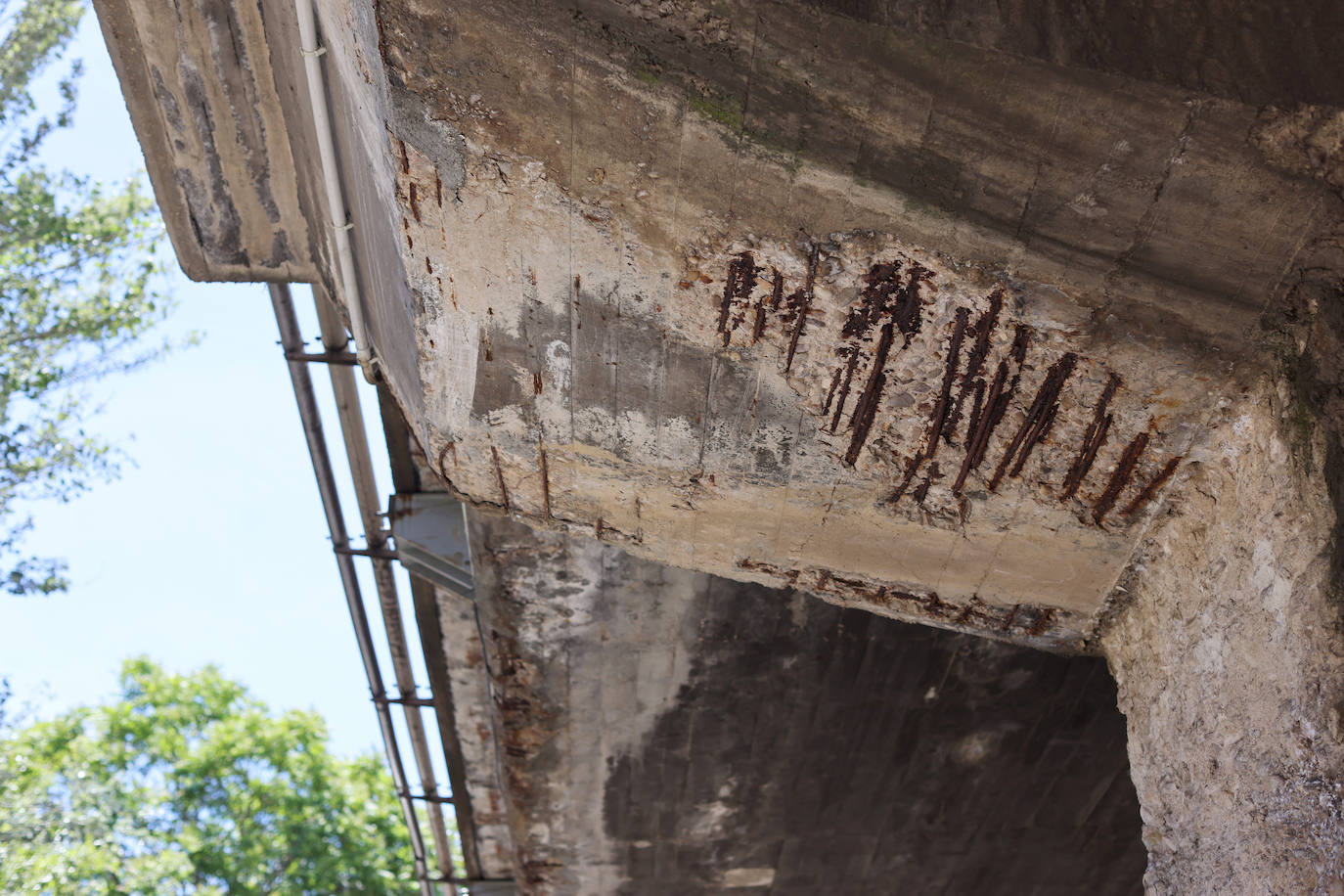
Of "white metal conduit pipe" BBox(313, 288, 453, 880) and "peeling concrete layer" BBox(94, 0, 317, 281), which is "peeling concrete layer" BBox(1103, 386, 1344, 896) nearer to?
"peeling concrete layer" BBox(94, 0, 317, 281)

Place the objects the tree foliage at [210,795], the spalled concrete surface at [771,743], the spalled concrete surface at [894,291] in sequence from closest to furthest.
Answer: the spalled concrete surface at [894,291] < the spalled concrete surface at [771,743] < the tree foliage at [210,795]

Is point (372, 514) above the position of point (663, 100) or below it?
above

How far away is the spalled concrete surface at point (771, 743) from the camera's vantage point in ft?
13.5

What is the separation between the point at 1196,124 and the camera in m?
1.90

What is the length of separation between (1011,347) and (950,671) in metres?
2.30

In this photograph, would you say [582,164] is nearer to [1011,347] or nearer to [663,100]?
[663,100]

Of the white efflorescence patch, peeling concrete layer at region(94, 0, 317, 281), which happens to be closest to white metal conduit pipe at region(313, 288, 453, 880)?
peeling concrete layer at region(94, 0, 317, 281)

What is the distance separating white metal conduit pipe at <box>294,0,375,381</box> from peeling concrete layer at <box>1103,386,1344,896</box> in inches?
85.7

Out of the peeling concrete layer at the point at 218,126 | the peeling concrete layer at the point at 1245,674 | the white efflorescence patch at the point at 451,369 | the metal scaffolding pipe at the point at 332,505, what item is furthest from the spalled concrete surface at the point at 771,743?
the peeling concrete layer at the point at 1245,674

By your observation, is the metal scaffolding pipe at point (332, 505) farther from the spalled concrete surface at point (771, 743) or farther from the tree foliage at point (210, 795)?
the tree foliage at point (210, 795)

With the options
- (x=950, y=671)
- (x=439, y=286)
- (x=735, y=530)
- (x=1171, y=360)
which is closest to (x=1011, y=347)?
(x=1171, y=360)

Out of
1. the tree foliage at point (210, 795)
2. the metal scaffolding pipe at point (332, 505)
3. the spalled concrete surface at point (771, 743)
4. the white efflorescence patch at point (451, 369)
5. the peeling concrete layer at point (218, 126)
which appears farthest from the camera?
the tree foliage at point (210, 795)

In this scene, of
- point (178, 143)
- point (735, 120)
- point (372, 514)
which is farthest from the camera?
point (372, 514)

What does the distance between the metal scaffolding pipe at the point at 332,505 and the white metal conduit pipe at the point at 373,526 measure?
0.50 feet
